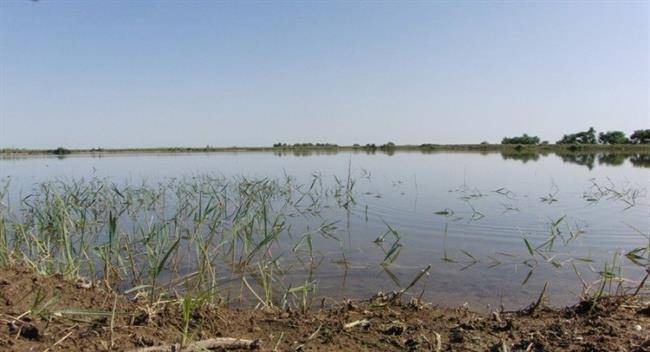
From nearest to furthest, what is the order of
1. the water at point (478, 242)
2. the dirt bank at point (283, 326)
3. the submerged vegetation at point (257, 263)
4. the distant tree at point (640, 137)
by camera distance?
the dirt bank at point (283, 326)
the submerged vegetation at point (257, 263)
the water at point (478, 242)
the distant tree at point (640, 137)

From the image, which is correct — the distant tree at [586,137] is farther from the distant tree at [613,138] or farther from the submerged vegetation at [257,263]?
the submerged vegetation at [257,263]

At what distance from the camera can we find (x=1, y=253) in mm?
4176

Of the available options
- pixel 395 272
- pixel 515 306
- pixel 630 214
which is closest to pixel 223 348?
pixel 515 306

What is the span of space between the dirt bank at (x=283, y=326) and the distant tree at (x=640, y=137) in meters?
108

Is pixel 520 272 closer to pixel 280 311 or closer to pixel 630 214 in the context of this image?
pixel 280 311

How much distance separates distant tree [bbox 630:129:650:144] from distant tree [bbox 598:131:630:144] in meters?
1.48

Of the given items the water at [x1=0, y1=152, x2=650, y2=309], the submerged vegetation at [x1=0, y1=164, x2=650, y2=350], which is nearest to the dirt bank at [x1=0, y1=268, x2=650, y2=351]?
the submerged vegetation at [x1=0, y1=164, x2=650, y2=350]

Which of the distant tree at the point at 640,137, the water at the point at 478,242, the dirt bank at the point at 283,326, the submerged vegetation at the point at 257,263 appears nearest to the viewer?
the dirt bank at the point at 283,326

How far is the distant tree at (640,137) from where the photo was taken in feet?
298

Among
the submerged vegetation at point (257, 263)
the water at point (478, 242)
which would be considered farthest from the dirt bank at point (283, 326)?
the water at point (478, 242)

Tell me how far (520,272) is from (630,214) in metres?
6.91

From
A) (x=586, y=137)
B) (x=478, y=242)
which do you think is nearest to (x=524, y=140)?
(x=586, y=137)

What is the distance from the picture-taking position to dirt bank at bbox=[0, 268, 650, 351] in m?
2.69

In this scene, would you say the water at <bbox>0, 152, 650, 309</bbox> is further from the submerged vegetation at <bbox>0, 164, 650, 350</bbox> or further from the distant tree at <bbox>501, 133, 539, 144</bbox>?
the distant tree at <bbox>501, 133, 539, 144</bbox>
